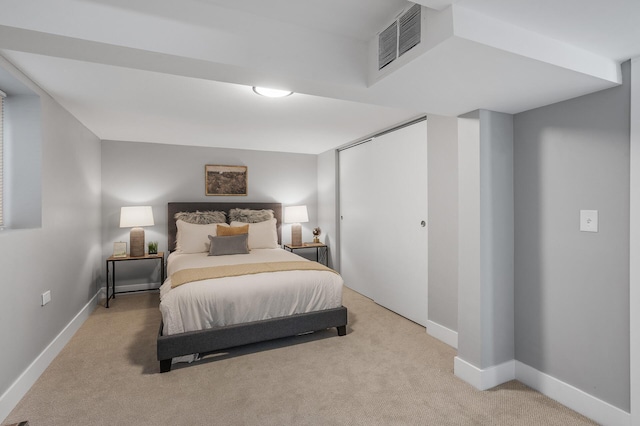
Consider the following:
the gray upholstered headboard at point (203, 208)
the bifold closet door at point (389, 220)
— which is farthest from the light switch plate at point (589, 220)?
the gray upholstered headboard at point (203, 208)

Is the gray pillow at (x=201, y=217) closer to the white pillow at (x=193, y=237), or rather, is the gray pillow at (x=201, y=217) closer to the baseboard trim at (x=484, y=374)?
the white pillow at (x=193, y=237)

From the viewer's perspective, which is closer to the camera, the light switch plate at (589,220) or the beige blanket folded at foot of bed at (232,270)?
the light switch plate at (589,220)

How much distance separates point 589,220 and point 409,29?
1.60 meters

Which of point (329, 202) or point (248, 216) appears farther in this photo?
point (329, 202)

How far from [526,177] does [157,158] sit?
465cm

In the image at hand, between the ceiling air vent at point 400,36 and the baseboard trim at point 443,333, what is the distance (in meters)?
2.45

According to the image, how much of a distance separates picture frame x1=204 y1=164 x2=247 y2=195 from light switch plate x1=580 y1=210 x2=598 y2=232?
14.3 feet

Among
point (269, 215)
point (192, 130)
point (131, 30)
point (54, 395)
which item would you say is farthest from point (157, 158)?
point (131, 30)

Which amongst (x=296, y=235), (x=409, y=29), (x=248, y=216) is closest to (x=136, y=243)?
(x=248, y=216)

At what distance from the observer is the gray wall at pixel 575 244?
185 cm

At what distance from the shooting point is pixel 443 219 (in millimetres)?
3084

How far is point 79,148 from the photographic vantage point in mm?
3520

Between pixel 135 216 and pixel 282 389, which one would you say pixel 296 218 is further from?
pixel 282 389

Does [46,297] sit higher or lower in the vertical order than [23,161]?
lower
